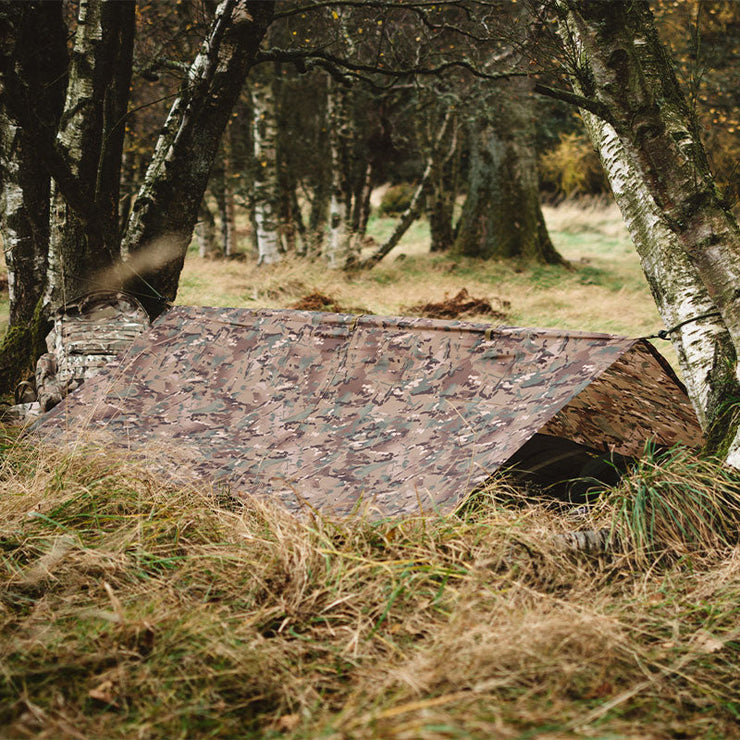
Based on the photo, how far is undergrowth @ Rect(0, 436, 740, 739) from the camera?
1.75 metres

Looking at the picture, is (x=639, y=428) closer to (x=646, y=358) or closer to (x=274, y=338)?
(x=646, y=358)

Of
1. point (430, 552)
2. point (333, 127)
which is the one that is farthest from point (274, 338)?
point (333, 127)

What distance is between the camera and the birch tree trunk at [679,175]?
298 centimetres

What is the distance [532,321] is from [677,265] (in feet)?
15.8

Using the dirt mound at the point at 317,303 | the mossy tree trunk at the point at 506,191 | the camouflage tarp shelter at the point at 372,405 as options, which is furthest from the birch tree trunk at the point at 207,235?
the camouflage tarp shelter at the point at 372,405

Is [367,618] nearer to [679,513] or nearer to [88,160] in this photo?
[679,513]

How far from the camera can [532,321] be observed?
323 inches

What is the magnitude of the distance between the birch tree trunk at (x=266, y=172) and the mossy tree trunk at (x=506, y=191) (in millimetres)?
3704

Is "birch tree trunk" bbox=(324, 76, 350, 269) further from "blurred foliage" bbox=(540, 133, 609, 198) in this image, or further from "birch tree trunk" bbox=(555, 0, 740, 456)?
"blurred foliage" bbox=(540, 133, 609, 198)

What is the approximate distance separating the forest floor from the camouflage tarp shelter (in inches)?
9.1

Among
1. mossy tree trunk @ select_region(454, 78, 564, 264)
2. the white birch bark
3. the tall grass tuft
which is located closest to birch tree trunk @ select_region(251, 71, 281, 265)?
mossy tree trunk @ select_region(454, 78, 564, 264)

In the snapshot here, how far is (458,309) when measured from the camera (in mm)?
8484

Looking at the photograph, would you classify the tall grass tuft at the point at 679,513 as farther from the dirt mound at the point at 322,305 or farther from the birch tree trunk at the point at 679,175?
the dirt mound at the point at 322,305

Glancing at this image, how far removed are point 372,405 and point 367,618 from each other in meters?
1.52
